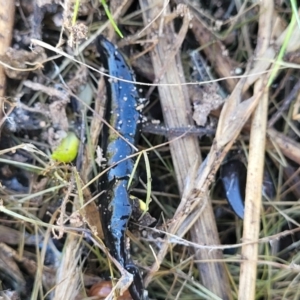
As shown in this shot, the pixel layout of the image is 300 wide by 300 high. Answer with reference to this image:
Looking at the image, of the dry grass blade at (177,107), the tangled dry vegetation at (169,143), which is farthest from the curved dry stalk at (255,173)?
the dry grass blade at (177,107)

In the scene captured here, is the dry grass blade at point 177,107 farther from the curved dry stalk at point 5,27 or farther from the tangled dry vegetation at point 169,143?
the curved dry stalk at point 5,27

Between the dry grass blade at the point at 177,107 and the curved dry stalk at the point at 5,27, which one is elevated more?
the curved dry stalk at the point at 5,27

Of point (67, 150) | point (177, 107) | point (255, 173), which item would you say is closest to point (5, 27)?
point (67, 150)

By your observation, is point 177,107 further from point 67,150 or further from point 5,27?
point 5,27

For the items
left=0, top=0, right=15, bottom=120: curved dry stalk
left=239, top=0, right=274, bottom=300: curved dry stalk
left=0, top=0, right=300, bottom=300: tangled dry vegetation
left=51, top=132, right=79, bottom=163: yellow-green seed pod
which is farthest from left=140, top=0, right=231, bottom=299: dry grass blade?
left=0, top=0, right=15, bottom=120: curved dry stalk

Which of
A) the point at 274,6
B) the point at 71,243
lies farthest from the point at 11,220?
the point at 274,6

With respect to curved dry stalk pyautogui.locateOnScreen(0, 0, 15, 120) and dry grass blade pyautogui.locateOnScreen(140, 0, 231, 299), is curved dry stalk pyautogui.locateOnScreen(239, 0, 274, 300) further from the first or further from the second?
curved dry stalk pyautogui.locateOnScreen(0, 0, 15, 120)
